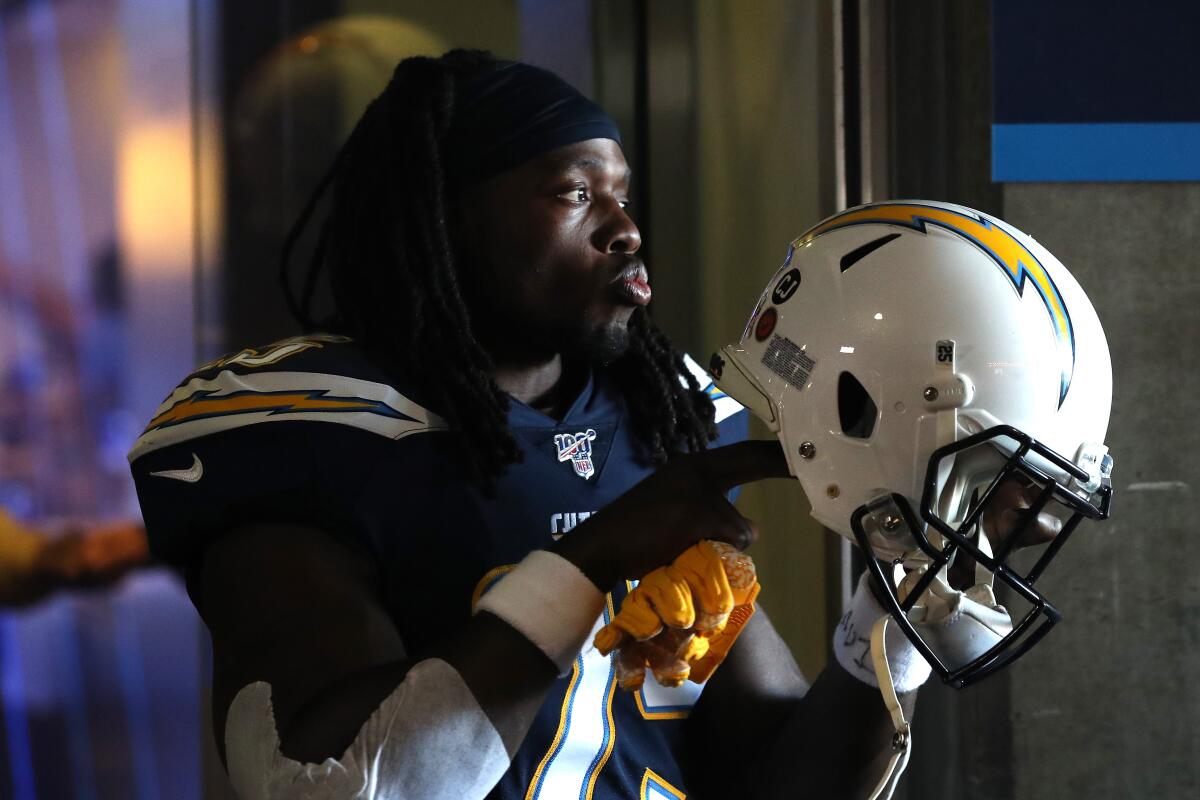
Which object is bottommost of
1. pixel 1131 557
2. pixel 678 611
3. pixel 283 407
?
pixel 1131 557

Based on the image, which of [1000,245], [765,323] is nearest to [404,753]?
[765,323]

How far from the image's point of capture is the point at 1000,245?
116cm

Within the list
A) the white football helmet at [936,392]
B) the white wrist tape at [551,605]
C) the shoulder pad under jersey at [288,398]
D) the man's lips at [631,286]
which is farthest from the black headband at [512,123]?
the white wrist tape at [551,605]

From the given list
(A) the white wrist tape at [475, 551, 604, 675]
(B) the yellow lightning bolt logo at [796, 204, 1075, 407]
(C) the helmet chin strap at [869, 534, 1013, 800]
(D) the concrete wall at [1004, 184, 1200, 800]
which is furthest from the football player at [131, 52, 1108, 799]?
(D) the concrete wall at [1004, 184, 1200, 800]

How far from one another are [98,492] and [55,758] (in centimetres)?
45

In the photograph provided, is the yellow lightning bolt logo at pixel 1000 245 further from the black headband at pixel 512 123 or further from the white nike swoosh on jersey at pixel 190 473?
the white nike swoosh on jersey at pixel 190 473

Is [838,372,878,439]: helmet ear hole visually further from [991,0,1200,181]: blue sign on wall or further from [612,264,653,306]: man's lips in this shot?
[991,0,1200,181]: blue sign on wall

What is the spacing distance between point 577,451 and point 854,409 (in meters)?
0.36

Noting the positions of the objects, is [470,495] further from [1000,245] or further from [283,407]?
[1000,245]

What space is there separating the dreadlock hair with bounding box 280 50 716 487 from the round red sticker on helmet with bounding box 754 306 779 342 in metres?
0.28

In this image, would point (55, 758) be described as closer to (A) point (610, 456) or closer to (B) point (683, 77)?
(A) point (610, 456)

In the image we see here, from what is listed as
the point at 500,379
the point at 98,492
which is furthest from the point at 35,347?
the point at 500,379

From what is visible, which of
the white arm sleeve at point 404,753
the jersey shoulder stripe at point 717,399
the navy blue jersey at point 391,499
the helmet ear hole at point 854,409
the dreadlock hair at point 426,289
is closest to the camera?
the white arm sleeve at point 404,753

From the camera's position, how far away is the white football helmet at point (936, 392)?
1.10 meters
